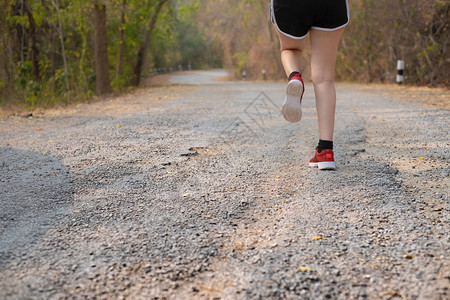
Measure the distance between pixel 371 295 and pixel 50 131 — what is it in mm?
5041

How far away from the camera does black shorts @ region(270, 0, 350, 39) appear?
10.9ft

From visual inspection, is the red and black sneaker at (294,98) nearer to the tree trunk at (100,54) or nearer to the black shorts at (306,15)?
the black shorts at (306,15)

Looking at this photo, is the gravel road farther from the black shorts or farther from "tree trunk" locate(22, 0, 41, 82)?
"tree trunk" locate(22, 0, 41, 82)

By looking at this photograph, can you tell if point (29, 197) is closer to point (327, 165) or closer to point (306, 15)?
point (327, 165)

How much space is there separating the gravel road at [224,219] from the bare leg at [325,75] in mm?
362

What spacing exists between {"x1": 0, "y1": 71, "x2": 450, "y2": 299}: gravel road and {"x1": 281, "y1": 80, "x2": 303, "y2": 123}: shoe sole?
42cm

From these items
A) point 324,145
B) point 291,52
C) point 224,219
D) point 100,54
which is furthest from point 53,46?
point 224,219

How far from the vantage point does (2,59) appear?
1314 centimetres

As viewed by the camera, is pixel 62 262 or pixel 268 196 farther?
pixel 268 196

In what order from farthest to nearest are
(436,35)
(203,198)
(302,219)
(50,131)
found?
(436,35)
(50,131)
(203,198)
(302,219)

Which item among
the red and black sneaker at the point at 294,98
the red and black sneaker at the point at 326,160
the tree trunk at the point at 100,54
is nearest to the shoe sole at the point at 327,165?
the red and black sneaker at the point at 326,160

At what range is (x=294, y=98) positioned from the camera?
132 inches

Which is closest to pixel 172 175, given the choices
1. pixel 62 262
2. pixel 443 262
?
pixel 62 262

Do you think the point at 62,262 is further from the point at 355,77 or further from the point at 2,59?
the point at 355,77
